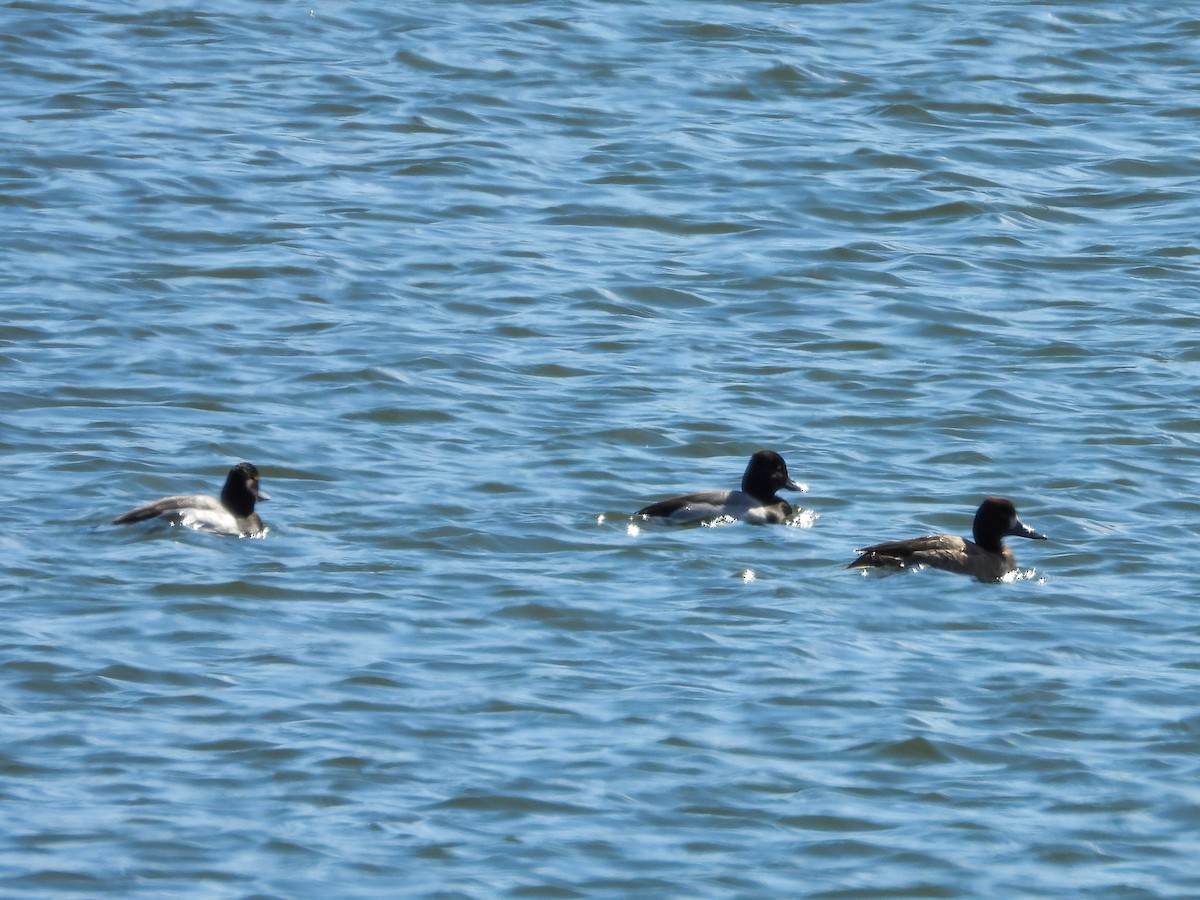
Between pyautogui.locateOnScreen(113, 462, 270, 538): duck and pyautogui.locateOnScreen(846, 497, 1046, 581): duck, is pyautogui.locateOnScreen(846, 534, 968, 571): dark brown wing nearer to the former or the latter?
pyautogui.locateOnScreen(846, 497, 1046, 581): duck

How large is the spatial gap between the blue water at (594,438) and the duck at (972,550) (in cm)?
10

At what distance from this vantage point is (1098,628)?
463 inches

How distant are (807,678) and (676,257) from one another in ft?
27.1

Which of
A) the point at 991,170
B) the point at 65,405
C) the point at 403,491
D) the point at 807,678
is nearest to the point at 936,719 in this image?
the point at 807,678

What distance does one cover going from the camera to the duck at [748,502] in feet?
43.6

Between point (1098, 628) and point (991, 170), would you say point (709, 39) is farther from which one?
point (1098, 628)

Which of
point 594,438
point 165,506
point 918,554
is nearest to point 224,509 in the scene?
point 165,506

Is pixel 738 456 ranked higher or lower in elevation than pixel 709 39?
lower

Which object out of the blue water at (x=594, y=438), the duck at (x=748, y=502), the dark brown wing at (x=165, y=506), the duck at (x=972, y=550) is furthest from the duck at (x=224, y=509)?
the duck at (x=972, y=550)

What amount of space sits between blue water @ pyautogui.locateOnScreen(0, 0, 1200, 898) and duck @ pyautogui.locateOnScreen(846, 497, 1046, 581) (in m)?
0.10

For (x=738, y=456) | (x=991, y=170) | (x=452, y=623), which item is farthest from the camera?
(x=991, y=170)

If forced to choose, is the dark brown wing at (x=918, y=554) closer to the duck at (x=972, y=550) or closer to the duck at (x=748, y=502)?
the duck at (x=972, y=550)

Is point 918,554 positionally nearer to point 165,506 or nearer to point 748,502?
point 748,502

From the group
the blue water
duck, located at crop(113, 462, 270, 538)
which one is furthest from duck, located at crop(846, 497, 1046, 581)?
duck, located at crop(113, 462, 270, 538)
